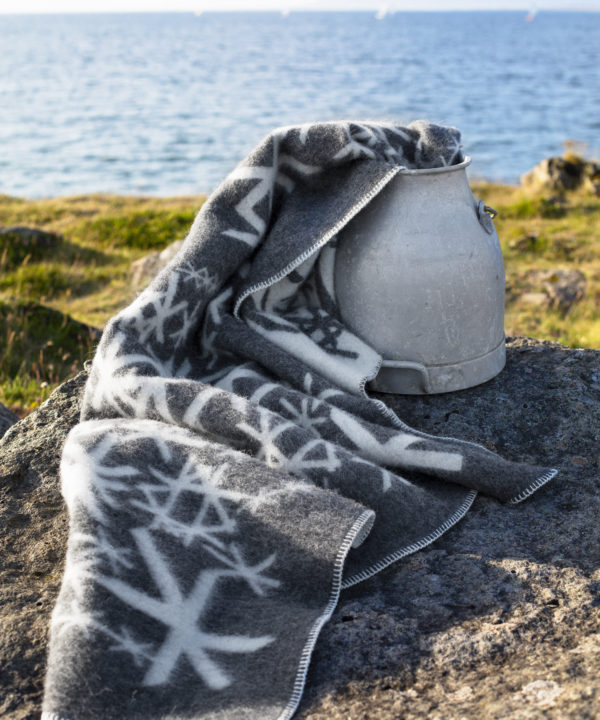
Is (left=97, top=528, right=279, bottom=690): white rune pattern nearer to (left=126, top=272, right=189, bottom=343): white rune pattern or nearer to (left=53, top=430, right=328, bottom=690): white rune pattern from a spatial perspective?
(left=53, top=430, right=328, bottom=690): white rune pattern

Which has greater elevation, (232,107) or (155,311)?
(155,311)

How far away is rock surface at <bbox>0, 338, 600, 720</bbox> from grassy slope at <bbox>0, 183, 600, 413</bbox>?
64.4 inches

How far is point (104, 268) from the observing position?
693 centimetres

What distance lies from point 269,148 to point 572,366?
1.41m

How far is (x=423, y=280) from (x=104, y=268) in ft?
16.6

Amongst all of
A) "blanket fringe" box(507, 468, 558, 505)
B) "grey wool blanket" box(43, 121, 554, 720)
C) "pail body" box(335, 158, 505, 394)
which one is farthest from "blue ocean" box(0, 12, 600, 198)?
"blanket fringe" box(507, 468, 558, 505)

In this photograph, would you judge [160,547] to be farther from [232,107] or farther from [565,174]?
[232,107]

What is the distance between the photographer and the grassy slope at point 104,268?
4293mm

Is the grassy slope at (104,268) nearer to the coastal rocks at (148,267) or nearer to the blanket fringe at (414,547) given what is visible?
the coastal rocks at (148,267)

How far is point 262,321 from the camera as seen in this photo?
8.51ft

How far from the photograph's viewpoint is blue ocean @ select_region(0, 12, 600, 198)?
1633 cm

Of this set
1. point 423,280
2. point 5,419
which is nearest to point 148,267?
point 5,419

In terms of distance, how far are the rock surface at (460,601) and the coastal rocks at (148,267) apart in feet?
12.8

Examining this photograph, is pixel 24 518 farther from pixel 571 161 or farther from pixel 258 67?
pixel 258 67
